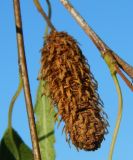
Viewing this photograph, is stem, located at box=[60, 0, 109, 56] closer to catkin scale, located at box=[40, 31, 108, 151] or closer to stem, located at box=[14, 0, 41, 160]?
catkin scale, located at box=[40, 31, 108, 151]

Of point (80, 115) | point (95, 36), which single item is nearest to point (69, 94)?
point (80, 115)

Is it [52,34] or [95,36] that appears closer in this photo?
[95,36]

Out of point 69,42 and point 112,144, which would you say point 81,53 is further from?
point 112,144

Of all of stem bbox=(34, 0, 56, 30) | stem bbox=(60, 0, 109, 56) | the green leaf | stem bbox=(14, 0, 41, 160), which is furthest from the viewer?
the green leaf

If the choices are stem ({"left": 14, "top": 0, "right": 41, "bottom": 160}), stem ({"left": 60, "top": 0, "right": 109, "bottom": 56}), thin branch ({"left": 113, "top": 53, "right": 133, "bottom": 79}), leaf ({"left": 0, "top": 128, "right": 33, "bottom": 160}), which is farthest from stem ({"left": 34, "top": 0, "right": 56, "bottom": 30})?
leaf ({"left": 0, "top": 128, "right": 33, "bottom": 160})

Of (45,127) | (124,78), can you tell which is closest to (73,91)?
(124,78)

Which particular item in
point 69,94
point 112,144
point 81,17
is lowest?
point 112,144
